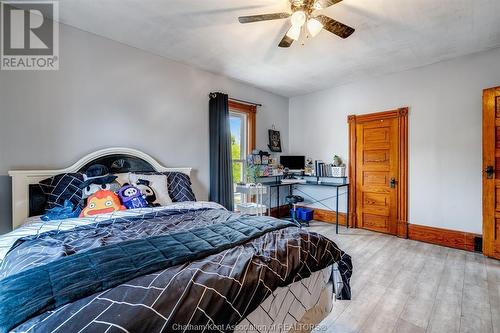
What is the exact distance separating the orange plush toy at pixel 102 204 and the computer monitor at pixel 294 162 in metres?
3.29

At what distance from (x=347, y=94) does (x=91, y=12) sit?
3818mm

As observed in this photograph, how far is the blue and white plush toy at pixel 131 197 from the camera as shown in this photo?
2.16 metres

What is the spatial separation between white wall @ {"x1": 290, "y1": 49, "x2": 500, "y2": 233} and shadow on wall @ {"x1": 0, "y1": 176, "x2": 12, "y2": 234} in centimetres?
464

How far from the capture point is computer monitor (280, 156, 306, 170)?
477 centimetres

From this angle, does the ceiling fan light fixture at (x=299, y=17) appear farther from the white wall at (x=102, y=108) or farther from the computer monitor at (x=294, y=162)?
the computer monitor at (x=294, y=162)

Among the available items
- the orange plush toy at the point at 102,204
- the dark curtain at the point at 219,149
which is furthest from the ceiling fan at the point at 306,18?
the orange plush toy at the point at 102,204

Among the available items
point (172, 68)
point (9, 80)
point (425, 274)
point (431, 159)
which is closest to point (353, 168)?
point (431, 159)

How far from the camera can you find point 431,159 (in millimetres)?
3398

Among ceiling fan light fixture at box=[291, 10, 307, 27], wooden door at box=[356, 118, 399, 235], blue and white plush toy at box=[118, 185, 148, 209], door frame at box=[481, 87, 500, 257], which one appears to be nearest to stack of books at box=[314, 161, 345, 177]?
wooden door at box=[356, 118, 399, 235]

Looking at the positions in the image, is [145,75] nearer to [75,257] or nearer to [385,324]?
[75,257]

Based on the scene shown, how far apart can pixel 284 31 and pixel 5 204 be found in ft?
10.3

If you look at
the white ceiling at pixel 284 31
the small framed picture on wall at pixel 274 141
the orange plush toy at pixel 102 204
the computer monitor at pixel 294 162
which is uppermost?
the white ceiling at pixel 284 31

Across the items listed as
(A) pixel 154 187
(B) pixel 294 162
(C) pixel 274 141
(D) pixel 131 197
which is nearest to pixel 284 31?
(A) pixel 154 187

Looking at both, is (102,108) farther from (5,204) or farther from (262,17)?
(262,17)
